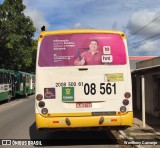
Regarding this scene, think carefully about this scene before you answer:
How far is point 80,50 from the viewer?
1022 cm

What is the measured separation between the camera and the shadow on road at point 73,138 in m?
11.1

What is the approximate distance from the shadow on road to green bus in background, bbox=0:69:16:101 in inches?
652

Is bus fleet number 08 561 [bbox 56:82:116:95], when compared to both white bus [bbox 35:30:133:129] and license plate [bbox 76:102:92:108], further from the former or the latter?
license plate [bbox 76:102:92:108]

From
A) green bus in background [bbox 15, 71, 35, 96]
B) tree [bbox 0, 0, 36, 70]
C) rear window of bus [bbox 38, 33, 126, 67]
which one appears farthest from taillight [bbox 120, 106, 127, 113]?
green bus in background [bbox 15, 71, 35, 96]

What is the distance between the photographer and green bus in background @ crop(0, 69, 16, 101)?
96.5ft

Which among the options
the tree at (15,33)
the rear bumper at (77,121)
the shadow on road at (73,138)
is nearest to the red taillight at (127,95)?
the rear bumper at (77,121)

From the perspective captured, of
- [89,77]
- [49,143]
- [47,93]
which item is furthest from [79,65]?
[49,143]

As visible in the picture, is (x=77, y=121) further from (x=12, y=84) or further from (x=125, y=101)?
(x=12, y=84)

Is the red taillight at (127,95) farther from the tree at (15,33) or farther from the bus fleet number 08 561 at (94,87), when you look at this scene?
the tree at (15,33)

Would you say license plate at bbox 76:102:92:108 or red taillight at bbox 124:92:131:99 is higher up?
red taillight at bbox 124:92:131:99

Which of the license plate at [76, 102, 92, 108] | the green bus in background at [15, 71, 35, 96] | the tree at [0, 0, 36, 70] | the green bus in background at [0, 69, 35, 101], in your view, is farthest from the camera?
the green bus in background at [15, 71, 35, 96]

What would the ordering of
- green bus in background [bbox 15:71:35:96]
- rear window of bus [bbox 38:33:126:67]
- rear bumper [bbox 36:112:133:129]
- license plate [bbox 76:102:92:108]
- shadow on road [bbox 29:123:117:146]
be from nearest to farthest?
rear bumper [bbox 36:112:133:129] → license plate [bbox 76:102:92:108] → rear window of bus [bbox 38:33:126:67] → shadow on road [bbox 29:123:117:146] → green bus in background [bbox 15:71:35:96]

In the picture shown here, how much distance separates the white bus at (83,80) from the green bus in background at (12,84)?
64.1ft

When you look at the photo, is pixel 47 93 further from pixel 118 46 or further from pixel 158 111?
pixel 158 111
